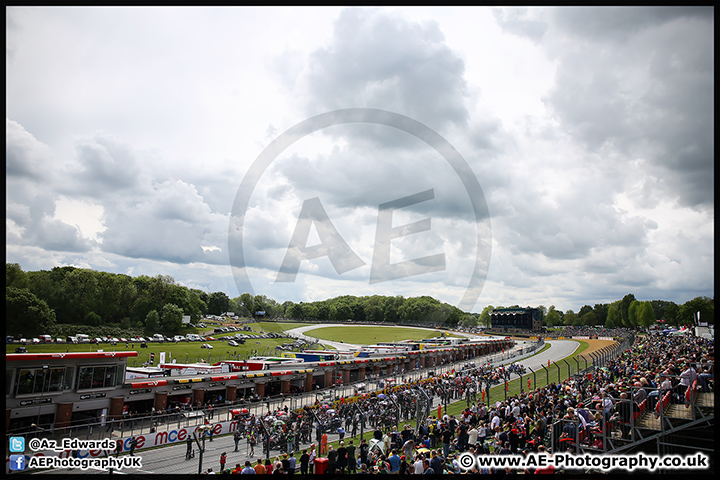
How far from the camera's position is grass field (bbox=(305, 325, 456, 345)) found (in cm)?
11431

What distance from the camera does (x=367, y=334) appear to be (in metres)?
127

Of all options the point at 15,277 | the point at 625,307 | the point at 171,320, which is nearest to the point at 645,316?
the point at 625,307

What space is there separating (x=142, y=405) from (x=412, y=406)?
16398mm

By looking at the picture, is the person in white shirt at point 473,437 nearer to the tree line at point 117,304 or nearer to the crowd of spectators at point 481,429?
the crowd of spectators at point 481,429

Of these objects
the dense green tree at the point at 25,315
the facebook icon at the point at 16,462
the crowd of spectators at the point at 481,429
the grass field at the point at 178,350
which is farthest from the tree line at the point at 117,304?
the crowd of spectators at the point at 481,429

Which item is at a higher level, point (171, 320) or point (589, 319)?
point (171, 320)

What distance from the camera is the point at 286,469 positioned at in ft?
42.6

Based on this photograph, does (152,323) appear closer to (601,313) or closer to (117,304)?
(117,304)

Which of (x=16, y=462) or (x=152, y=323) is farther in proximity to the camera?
(x=152, y=323)

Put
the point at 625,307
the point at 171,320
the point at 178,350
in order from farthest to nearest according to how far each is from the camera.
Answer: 1. the point at 625,307
2. the point at 171,320
3. the point at 178,350

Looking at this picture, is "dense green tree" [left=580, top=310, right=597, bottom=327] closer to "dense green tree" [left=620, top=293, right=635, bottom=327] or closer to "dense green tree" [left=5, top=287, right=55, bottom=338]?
"dense green tree" [left=620, top=293, right=635, bottom=327]

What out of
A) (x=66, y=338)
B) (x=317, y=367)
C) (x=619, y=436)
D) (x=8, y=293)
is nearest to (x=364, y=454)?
(x=619, y=436)

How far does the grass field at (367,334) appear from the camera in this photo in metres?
114

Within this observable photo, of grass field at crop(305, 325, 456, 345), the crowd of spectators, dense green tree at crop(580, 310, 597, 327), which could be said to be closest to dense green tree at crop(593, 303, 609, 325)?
dense green tree at crop(580, 310, 597, 327)
